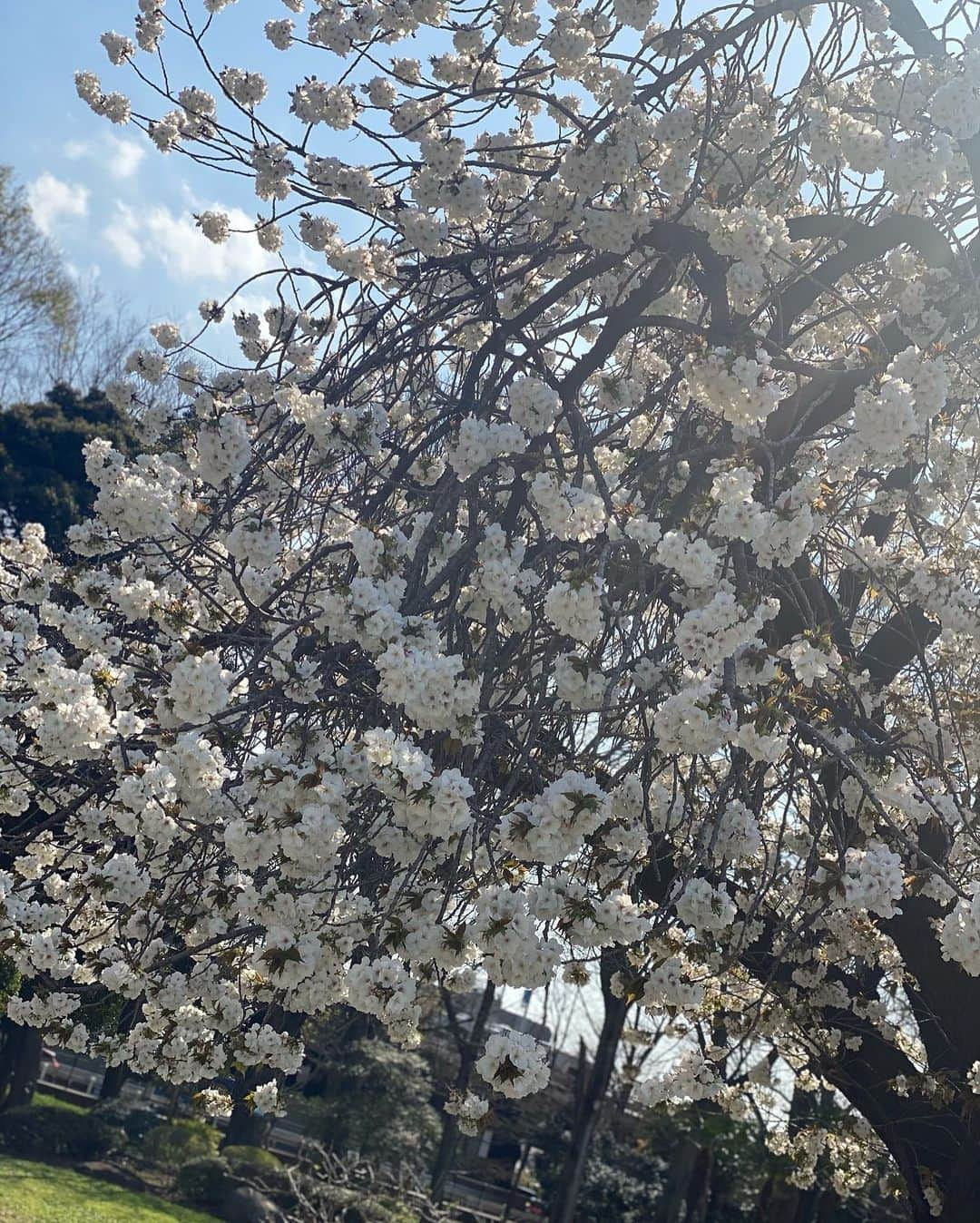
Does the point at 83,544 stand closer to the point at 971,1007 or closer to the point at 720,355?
the point at 720,355

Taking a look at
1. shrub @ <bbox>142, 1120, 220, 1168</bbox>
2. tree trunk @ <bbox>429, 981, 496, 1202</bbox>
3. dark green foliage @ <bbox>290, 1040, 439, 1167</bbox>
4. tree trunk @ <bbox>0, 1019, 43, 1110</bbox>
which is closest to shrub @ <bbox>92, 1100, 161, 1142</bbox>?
shrub @ <bbox>142, 1120, 220, 1168</bbox>

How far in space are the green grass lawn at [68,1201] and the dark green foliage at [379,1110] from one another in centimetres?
205

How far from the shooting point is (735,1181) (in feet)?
59.1

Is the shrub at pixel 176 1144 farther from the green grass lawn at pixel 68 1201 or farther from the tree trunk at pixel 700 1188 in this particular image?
the tree trunk at pixel 700 1188

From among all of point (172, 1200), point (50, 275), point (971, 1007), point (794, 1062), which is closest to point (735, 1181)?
point (172, 1200)

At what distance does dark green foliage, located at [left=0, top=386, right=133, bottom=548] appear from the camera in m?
16.9

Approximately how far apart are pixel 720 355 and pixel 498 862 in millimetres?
1692

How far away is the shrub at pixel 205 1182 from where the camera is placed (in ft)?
46.2

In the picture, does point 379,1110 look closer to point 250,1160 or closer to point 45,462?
point 250,1160

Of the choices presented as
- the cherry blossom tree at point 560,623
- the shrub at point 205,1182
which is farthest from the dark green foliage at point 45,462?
the cherry blossom tree at point 560,623

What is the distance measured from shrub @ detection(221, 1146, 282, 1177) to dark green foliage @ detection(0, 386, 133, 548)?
8.89 metres

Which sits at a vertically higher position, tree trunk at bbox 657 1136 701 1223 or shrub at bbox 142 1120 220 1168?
tree trunk at bbox 657 1136 701 1223

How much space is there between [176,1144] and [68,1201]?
13.3ft

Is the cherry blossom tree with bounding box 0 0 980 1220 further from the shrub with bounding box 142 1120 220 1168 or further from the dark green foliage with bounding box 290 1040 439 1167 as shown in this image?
the shrub with bounding box 142 1120 220 1168
